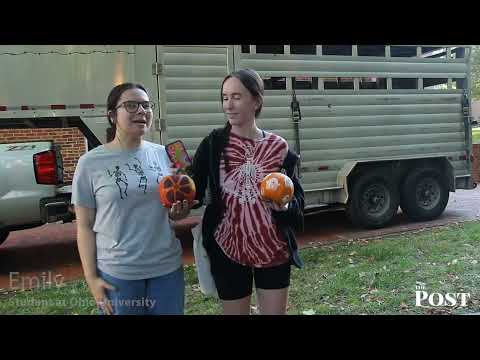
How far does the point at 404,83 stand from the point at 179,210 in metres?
5.03

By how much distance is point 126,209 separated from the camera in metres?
2.03

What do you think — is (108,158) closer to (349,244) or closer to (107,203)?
(107,203)

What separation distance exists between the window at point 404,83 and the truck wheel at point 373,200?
1.13 m

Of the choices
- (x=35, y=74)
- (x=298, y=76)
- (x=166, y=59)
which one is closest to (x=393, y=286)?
(x=298, y=76)

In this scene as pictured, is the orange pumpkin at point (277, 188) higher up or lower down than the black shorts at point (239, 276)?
higher up

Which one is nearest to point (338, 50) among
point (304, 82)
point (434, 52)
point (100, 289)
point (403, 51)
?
point (304, 82)

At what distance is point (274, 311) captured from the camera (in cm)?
231

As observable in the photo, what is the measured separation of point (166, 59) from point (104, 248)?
3322mm

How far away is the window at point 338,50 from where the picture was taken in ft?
18.6

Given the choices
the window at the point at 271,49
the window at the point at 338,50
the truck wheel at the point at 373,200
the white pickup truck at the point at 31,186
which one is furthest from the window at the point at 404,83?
the white pickup truck at the point at 31,186

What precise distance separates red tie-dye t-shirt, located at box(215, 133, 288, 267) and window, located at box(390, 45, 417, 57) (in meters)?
4.44

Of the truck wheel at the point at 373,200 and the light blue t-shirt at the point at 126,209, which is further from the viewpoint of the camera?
the truck wheel at the point at 373,200

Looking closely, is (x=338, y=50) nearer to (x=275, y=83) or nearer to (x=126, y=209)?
(x=275, y=83)

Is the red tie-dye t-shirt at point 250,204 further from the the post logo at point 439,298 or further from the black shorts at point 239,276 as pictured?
the the post logo at point 439,298
